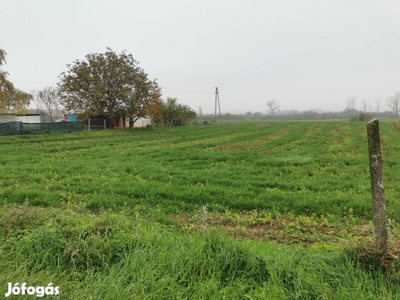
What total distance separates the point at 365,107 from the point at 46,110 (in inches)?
3959

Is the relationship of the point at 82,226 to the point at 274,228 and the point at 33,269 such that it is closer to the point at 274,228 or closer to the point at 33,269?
the point at 33,269

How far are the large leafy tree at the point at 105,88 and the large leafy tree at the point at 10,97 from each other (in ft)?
17.4

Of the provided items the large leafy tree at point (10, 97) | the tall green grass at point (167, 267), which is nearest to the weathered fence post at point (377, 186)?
the tall green grass at point (167, 267)

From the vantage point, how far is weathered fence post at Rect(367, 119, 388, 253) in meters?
2.24

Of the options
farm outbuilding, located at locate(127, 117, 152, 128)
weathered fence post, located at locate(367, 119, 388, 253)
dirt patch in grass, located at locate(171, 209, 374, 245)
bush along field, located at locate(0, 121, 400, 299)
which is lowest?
dirt patch in grass, located at locate(171, 209, 374, 245)

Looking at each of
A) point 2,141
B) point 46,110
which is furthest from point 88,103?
point 46,110

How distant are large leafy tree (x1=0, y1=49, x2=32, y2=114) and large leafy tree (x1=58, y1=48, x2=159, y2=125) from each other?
209 inches

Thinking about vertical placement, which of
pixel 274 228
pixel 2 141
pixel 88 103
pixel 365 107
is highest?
pixel 365 107

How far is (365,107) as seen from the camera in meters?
85.8

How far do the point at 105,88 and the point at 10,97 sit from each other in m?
8.96

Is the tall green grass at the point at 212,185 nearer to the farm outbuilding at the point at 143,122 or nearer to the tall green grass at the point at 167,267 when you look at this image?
the tall green grass at the point at 167,267

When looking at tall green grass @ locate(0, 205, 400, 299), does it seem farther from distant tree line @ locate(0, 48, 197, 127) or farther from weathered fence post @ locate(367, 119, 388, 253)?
distant tree line @ locate(0, 48, 197, 127)

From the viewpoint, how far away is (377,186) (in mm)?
2293

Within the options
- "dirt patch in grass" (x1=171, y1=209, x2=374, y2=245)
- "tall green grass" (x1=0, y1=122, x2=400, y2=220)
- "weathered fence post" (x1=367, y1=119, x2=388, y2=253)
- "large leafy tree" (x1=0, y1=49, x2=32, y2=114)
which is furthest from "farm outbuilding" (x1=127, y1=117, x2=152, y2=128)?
"weathered fence post" (x1=367, y1=119, x2=388, y2=253)
